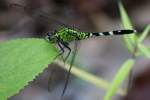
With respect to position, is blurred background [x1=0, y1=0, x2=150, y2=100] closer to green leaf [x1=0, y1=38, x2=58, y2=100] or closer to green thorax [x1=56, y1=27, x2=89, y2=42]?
green thorax [x1=56, y1=27, x2=89, y2=42]

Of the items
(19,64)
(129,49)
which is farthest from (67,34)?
(129,49)

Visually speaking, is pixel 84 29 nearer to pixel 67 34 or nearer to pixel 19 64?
pixel 67 34

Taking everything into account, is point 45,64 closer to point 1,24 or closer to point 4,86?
point 4,86

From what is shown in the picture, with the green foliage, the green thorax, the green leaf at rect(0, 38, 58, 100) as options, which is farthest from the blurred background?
the green leaf at rect(0, 38, 58, 100)

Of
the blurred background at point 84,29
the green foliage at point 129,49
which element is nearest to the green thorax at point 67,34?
the green foliage at point 129,49

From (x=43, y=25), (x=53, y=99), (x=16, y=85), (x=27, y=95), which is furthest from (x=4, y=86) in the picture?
(x=43, y=25)
